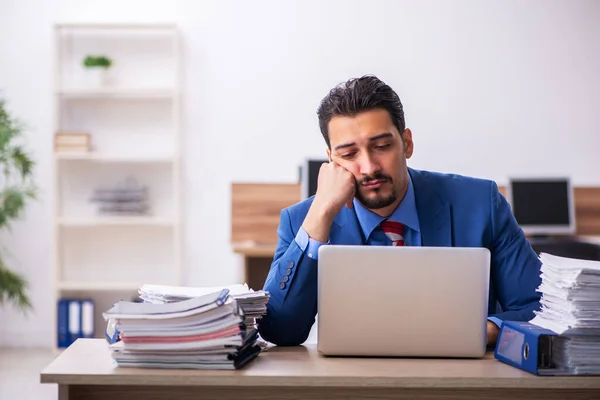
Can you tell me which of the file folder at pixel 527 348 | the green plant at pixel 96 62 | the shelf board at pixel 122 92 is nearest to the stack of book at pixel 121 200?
the shelf board at pixel 122 92

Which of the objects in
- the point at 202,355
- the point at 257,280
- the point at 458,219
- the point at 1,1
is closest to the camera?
the point at 202,355

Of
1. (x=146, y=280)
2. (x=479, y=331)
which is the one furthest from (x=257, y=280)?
(x=479, y=331)

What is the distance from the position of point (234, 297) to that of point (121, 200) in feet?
12.3

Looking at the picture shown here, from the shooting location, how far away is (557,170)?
5.33 meters

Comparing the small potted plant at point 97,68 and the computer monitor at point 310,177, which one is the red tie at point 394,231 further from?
the small potted plant at point 97,68

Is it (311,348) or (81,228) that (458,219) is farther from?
(81,228)

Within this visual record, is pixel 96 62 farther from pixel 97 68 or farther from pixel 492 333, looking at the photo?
pixel 492 333

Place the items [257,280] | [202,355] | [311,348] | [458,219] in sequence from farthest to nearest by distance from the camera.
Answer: [257,280], [458,219], [311,348], [202,355]

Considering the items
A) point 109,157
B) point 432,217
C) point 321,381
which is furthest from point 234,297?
point 109,157

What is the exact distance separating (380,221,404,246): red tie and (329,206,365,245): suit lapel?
0.20ft

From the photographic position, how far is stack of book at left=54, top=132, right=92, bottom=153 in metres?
5.06

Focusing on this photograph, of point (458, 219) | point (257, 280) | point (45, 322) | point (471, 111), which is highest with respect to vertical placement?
point (471, 111)

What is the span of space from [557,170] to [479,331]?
4.09 metres

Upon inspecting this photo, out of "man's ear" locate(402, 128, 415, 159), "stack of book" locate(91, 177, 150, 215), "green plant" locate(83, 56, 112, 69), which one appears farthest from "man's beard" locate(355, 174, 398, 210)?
"green plant" locate(83, 56, 112, 69)
